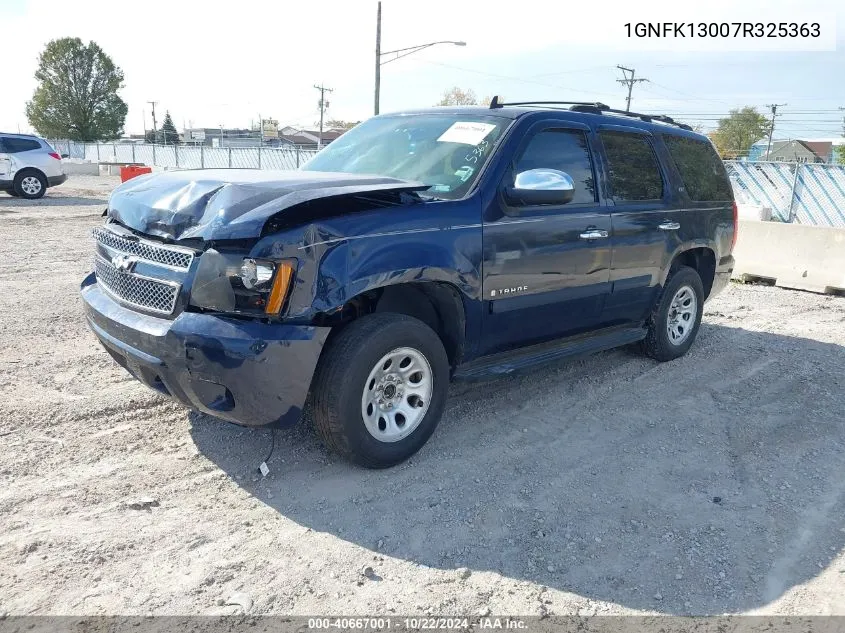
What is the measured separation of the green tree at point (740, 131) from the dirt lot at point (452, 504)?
7196cm

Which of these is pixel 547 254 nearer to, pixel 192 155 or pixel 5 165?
pixel 5 165

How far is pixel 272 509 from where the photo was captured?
3410mm

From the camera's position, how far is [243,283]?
321cm

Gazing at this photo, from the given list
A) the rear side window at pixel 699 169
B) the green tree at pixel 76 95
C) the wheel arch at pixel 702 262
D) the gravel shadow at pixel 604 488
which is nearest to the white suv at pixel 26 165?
the gravel shadow at pixel 604 488

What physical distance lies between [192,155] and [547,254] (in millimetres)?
36803

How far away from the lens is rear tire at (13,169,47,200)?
61.1 ft

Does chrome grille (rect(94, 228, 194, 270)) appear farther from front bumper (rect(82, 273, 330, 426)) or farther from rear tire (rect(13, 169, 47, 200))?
rear tire (rect(13, 169, 47, 200))

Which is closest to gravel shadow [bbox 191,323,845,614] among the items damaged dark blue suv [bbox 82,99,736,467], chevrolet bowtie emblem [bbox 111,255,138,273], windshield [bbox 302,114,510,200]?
damaged dark blue suv [bbox 82,99,736,467]

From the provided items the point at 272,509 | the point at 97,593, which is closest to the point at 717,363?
the point at 272,509

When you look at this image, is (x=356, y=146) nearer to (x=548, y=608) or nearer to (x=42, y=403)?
(x=42, y=403)

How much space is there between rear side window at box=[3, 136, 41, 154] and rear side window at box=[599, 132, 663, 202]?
17803 mm

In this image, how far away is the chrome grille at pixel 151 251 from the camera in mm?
3373

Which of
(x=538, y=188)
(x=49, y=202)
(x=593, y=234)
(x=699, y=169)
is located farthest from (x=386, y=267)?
(x=49, y=202)

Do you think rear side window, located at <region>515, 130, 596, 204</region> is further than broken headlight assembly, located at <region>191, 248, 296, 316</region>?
Yes
